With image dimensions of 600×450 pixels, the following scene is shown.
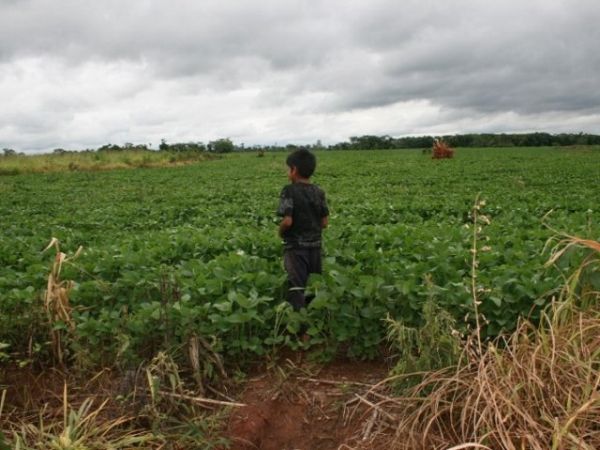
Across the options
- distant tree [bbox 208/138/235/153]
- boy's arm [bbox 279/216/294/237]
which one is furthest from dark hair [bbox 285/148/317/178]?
distant tree [bbox 208/138/235/153]

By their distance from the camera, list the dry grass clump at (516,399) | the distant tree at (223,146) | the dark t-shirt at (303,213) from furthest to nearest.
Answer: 1. the distant tree at (223,146)
2. the dark t-shirt at (303,213)
3. the dry grass clump at (516,399)

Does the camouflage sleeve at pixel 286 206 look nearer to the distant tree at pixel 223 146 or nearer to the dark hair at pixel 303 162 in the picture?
the dark hair at pixel 303 162

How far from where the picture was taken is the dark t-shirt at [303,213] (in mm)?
4492

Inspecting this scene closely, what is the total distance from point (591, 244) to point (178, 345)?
2442 mm

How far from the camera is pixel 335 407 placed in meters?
3.25

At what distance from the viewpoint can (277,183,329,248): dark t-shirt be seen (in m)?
4.49

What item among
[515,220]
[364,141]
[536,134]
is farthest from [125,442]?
[536,134]

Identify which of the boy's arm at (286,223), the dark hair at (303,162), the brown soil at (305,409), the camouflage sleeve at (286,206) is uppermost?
the dark hair at (303,162)

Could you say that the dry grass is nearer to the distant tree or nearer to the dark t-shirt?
the dark t-shirt

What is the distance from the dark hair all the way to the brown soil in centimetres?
158

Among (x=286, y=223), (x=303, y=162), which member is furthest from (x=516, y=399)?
(x=303, y=162)

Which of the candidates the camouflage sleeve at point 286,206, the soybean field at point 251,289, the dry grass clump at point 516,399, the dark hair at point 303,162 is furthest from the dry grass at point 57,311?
the dry grass clump at point 516,399

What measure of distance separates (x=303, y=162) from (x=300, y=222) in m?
0.50

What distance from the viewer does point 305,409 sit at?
3291 mm
